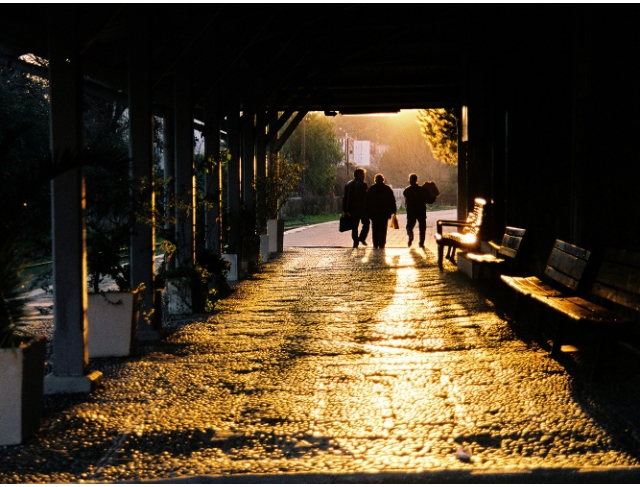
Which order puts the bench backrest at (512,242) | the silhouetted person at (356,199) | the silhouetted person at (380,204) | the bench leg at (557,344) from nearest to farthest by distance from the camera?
the bench leg at (557,344), the bench backrest at (512,242), the silhouetted person at (380,204), the silhouetted person at (356,199)

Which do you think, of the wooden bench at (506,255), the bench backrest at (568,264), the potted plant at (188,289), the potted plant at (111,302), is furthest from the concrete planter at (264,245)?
the potted plant at (111,302)

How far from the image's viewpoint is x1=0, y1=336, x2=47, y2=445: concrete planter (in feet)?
14.2

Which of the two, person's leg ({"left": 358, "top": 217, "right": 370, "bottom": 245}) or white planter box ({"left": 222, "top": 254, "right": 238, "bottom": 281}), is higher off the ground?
person's leg ({"left": 358, "top": 217, "right": 370, "bottom": 245})

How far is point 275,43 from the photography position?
12.3m

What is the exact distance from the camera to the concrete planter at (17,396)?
432 centimetres

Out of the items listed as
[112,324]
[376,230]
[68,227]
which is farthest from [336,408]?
[376,230]

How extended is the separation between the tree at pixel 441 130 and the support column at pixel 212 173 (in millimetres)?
11506

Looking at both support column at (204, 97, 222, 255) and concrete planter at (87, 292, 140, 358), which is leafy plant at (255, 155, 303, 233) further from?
concrete planter at (87, 292, 140, 358)

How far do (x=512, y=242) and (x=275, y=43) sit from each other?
197 inches

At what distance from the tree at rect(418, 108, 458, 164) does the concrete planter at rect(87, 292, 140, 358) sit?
625 inches

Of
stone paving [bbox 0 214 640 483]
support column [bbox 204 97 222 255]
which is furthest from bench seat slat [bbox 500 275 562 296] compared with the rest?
support column [bbox 204 97 222 255]

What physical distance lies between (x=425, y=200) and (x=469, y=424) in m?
13.2

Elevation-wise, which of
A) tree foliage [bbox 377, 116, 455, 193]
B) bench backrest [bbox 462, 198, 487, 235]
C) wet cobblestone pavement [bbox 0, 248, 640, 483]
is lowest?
wet cobblestone pavement [bbox 0, 248, 640, 483]

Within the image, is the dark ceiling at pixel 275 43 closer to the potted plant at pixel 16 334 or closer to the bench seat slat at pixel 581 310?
the potted plant at pixel 16 334
